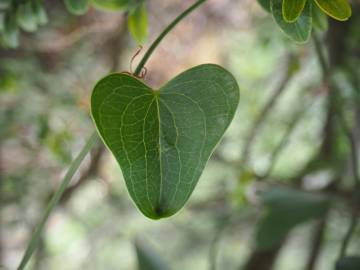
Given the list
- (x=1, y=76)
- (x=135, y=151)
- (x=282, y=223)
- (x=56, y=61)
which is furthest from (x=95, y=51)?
(x=135, y=151)

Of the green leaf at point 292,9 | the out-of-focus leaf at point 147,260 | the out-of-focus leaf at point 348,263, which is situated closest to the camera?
the green leaf at point 292,9

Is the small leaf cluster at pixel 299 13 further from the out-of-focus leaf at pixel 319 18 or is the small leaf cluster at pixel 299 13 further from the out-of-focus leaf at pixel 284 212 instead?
the out-of-focus leaf at pixel 284 212

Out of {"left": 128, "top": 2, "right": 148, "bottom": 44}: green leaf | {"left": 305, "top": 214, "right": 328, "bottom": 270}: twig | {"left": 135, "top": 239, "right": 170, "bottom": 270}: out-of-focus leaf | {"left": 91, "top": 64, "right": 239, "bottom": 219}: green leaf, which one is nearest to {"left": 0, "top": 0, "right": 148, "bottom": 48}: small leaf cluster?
{"left": 128, "top": 2, "right": 148, "bottom": 44}: green leaf

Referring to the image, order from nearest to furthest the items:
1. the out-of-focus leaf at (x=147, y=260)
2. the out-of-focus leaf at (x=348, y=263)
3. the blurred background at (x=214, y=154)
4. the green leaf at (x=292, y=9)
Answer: the green leaf at (x=292, y=9) < the out-of-focus leaf at (x=348, y=263) < the out-of-focus leaf at (x=147, y=260) < the blurred background at (x=214, y=154)

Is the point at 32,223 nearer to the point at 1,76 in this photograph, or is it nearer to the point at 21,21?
the point at 1,76

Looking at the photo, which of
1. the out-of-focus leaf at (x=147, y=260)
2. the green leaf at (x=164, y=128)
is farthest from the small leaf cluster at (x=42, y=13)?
the out-of-focus leaf at (x=147, y=260)

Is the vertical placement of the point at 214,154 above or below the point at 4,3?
below

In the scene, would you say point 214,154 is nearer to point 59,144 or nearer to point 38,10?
point 59,144

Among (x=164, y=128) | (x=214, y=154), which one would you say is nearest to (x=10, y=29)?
(x=164, y=128)
